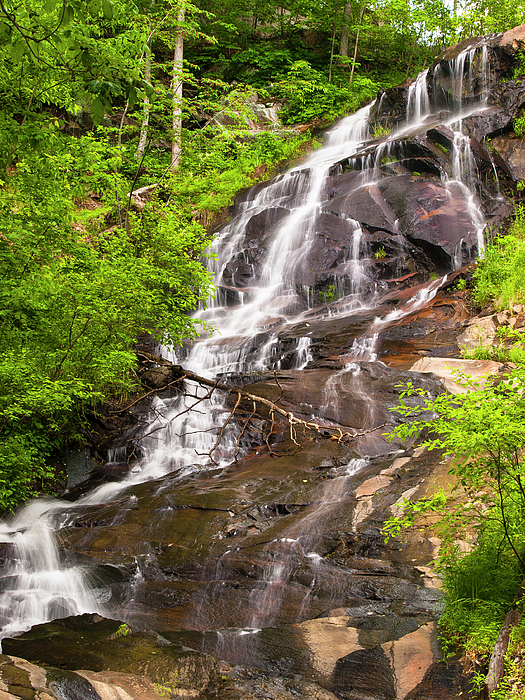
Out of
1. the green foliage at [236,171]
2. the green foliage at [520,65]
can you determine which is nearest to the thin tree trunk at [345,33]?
the green foliage at [236,171]

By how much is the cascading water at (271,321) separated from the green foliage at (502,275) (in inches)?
31.7

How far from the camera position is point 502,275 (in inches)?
408

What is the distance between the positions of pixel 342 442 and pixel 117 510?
322 cm

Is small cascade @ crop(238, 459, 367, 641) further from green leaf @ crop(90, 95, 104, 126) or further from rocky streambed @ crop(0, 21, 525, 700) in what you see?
green leaf @ crop(90, 95, 104, 126)

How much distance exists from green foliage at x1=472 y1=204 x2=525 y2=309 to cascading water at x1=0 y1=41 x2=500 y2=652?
31.7 inches

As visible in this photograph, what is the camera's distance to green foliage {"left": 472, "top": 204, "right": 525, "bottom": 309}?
32.0ft

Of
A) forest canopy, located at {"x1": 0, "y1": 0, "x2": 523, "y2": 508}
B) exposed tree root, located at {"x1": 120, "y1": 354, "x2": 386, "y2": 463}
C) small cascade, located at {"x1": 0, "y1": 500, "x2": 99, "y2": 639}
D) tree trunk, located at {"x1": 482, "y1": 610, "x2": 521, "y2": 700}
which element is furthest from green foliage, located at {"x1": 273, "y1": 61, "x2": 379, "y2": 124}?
tree trunk, located at {"x1": 482, "y1": 610, "x2": 521, "y2": 700}

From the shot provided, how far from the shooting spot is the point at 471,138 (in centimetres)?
1438

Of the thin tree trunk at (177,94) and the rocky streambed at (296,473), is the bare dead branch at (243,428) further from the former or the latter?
the thin tree trunk at (177,94)

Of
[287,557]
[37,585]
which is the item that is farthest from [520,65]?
[37,585]

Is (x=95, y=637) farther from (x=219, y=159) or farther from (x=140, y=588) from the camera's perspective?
(x=219, y=159)

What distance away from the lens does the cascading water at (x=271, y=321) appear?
5266 millimetres

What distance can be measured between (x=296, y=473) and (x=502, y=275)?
634 cm

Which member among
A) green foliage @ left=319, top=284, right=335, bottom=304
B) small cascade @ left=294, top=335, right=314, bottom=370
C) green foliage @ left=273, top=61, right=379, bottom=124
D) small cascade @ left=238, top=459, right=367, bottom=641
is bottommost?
small cascade @ left=238, top=459, right=367, bottom=641
